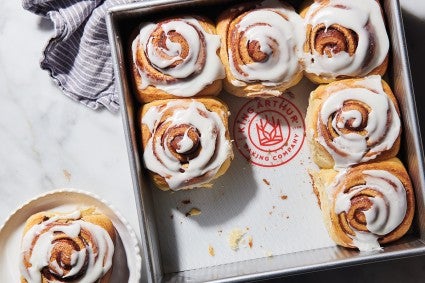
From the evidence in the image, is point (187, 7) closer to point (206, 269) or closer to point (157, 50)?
point (157, 50)

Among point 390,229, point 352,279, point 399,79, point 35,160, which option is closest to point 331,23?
point 399,79

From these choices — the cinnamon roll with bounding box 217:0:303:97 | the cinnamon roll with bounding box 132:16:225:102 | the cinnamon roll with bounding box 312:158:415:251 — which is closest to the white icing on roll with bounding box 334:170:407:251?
the cinnamon roll with bounding box 312:158:415:251

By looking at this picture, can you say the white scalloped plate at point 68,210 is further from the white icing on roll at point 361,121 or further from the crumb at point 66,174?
the white icing on roll at point 361,121

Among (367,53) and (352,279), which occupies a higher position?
(367,53)

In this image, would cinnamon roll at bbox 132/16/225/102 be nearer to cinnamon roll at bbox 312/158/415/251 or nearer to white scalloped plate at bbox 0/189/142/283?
white scalloped plate at bbox 0/189/142/283

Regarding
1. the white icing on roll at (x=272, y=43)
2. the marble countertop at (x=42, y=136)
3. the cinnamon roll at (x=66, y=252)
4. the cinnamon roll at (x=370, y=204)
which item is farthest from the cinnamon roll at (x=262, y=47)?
the cinnamon roll at (x=66, y=252)

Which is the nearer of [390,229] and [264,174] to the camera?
[390,229]
